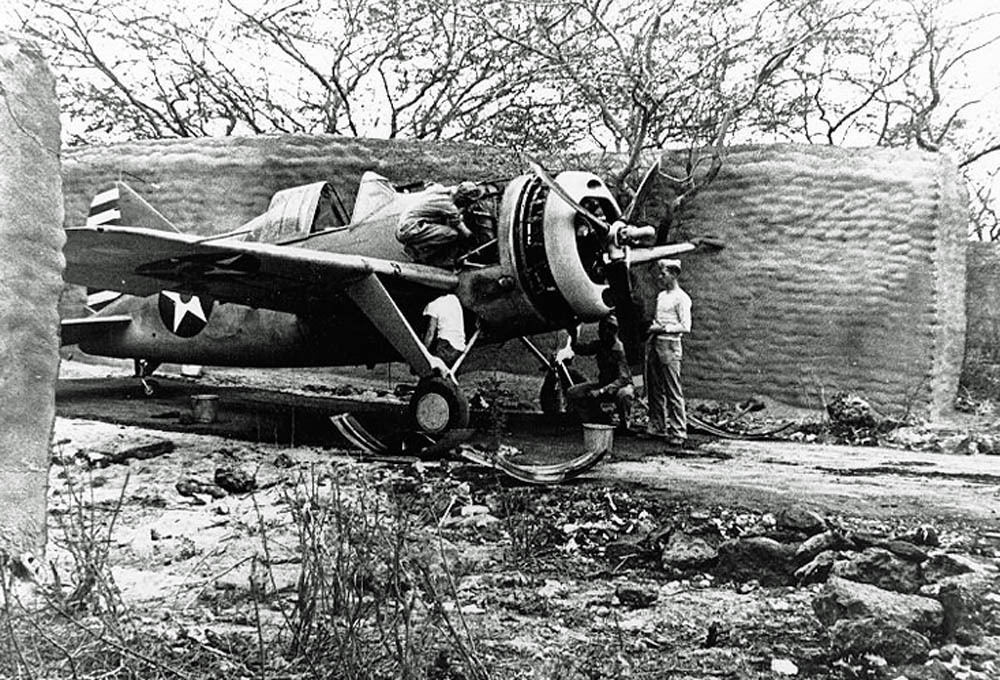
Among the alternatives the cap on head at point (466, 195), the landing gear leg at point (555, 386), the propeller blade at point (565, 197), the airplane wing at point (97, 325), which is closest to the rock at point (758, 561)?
the propeller blade at point (565, 197)

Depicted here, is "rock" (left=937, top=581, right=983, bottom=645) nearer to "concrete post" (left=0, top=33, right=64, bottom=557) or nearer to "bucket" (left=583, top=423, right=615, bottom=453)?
"concrete post" (left=0, top=33, right=64, bottom=557)

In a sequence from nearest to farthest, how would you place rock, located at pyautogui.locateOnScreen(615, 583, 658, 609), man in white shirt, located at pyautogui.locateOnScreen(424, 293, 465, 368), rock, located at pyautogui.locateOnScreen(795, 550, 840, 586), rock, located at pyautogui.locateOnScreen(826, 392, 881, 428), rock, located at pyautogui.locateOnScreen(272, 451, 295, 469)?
rock, located at pyautogui.locateOnScreen(615, 583, 658, 609) → rock, located at pyautogui.locateOnScreen(795, 550, 840, 586) → rock, located at pyautogui.locateOnScreen(272, 451, 295, 469) → man in white shirt, located at pyautogui.locateOnScreen(424, 293, 465, 368) → rock, located at pyautogui.locateOnScreen(826, 392, 881, 428)

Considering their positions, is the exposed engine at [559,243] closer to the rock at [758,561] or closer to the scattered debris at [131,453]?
the scattered debris at [131,453]

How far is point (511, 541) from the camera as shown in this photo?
2984 millimetres

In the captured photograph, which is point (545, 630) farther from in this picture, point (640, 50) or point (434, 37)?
point (434, 37)

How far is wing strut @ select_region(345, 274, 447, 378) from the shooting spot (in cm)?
571

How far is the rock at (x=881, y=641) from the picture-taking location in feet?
6.20

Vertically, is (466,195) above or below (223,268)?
above

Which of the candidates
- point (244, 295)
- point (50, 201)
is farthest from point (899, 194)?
point (50, 201)

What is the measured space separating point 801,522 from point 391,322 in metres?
3.42

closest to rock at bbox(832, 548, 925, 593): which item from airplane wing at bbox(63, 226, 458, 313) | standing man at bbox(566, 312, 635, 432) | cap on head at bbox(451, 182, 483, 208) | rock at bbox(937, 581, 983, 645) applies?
rock at bbox(937, 581, 983, 645)

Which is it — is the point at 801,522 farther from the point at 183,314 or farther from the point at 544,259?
the point at 183,314

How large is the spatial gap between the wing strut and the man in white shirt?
272mm

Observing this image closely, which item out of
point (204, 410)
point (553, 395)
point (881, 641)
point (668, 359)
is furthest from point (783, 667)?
point (553, 395)
